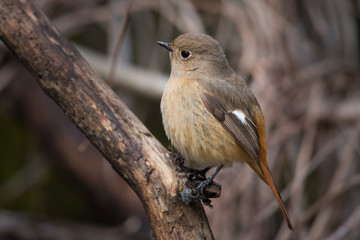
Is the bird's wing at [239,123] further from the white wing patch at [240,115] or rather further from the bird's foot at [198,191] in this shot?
the bird's foot at [198,191]

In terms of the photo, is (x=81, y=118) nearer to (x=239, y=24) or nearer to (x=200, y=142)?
(x=200, y=142)

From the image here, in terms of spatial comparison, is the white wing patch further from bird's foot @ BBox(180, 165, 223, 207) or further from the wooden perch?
the wooden perch

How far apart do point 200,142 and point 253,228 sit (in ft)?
3.09

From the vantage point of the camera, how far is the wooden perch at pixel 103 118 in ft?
7.73

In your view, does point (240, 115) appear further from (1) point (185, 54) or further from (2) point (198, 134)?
(1) point (185, 54)

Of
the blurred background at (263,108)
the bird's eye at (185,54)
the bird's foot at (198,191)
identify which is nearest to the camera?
the bird's foot at (198,191)

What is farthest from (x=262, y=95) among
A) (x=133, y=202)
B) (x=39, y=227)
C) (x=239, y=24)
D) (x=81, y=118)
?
(x=39, y=227)

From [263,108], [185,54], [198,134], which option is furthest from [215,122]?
[263,108]

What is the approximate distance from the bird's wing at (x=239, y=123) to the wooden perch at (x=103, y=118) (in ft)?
1.85

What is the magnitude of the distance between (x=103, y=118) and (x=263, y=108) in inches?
70.8

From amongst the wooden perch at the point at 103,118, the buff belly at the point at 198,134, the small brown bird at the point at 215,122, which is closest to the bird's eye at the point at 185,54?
the small brown bird at the point at 215,122

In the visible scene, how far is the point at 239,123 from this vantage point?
2961 mm

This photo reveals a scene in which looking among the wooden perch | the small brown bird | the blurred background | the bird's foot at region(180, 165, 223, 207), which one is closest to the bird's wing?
the small brown bird

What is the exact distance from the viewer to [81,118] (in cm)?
241
